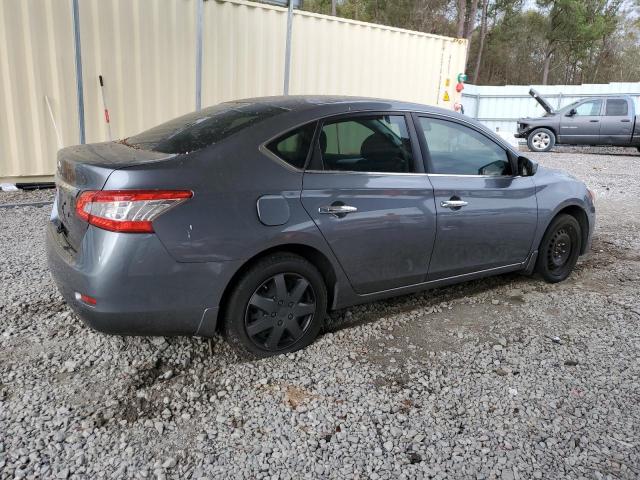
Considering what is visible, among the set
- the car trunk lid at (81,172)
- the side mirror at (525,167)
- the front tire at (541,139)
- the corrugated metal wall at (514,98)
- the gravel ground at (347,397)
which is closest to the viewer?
the gravel ground at (347,397)

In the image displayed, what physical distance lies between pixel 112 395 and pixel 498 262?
2.92 m

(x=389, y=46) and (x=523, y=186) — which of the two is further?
(x=389, y=46)

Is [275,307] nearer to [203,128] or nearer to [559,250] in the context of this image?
[203,128]

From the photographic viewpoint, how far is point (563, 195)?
4551mm

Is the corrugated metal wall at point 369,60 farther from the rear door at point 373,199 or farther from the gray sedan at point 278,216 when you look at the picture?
the rear door at point 373,199

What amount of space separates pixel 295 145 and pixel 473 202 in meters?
1.45

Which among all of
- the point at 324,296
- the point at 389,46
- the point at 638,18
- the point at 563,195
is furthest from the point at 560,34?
the point at 324,296

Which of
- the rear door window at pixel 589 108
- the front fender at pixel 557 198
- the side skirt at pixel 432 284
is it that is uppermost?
the rear door window at pixel 589 108

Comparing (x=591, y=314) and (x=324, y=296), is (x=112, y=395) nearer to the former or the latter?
(x=324, y=296)

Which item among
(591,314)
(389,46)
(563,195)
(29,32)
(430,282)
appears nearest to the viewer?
(430,282)

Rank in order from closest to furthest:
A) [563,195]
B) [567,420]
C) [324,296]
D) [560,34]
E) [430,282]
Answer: [567,420] → [324,296] → [430,282] → [563,195] → [560,34]

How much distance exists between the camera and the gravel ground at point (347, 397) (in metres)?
2.40

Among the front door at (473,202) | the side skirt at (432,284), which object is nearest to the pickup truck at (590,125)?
the side skirt at (432,284)

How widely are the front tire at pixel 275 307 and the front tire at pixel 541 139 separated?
51.0 feet
